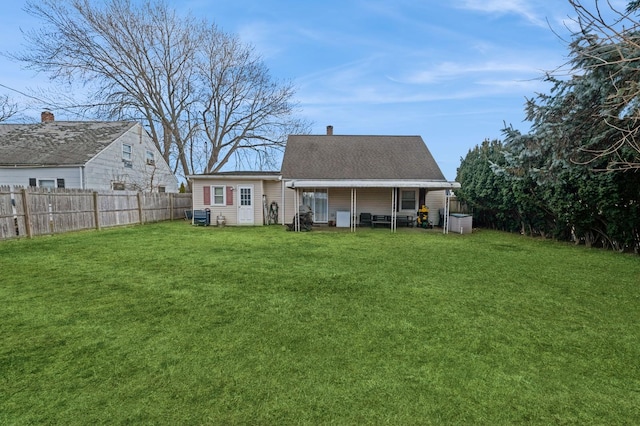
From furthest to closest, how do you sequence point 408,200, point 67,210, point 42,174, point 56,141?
point 56,141
point 408,200
point 42,174
point 67,210

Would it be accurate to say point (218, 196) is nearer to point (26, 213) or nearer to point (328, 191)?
point (328, 191)

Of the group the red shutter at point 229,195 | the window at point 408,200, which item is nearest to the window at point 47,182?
the red shutter at point 229,195

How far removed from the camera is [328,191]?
53.2ft

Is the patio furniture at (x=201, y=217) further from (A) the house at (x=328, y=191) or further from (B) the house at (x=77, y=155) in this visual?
(B) the house at (x=77, y=155)

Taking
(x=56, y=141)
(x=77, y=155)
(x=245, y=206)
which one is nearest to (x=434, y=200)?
(x=245, y=206)

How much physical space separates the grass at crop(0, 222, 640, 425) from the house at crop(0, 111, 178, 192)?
1135 cm

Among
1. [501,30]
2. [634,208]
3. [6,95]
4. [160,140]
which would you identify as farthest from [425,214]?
[6,95]

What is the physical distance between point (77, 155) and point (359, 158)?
1486 centimetres

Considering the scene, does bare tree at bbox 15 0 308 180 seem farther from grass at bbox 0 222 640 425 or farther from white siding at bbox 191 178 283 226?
grass at bbox 0 222 640 425

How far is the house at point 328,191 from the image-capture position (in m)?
15.8

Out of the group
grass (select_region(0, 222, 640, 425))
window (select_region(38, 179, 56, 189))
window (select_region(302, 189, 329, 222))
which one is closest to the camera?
grass (select_region(0, 222, 640, 425))

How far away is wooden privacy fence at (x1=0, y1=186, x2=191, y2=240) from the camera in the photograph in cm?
962

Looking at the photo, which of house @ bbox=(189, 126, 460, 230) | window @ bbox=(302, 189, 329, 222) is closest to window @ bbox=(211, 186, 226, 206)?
house @ bbox=(189, 126, 460, 230)

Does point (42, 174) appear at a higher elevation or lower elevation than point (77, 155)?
lower
